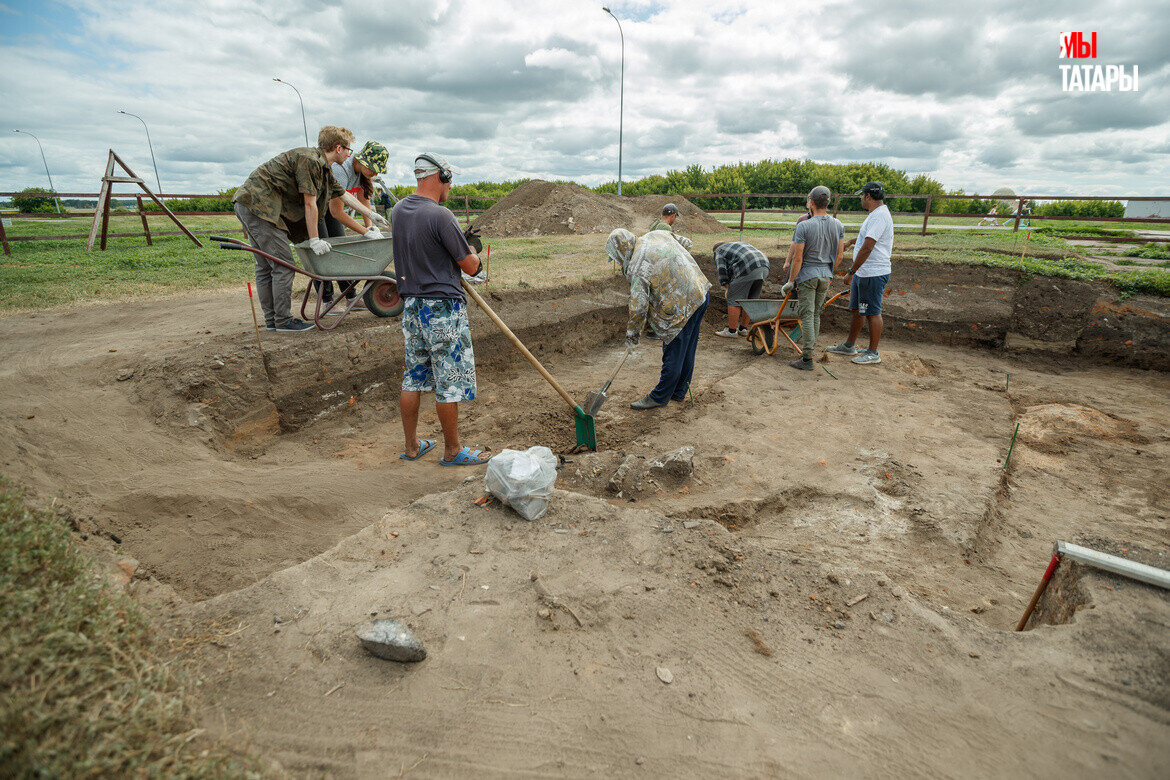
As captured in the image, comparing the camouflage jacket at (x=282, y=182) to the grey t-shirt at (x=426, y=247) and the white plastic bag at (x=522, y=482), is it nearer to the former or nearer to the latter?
the grey t-shirt at (x=426, y=247)

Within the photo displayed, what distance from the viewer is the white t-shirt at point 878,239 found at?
5.81 meters

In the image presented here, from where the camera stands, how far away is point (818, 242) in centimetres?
594

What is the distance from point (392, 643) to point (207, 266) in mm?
9168

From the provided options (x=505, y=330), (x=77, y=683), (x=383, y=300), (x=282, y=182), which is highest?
(x=282, y=182)

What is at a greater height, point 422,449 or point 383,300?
point 383,300

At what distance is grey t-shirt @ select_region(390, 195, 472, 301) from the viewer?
3.45 metres

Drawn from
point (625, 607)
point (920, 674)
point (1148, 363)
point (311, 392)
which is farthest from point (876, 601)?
point (1148, 363)

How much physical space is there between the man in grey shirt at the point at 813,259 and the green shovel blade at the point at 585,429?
3.18m

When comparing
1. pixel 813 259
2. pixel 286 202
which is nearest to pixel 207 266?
pixel 286 202

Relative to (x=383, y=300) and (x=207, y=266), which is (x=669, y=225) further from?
(x=207, y=266)

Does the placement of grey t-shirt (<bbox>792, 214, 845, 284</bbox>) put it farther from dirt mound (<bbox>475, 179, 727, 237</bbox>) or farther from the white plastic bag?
dirt mound (<bbox>475, 179, 727, 237</bbox>)

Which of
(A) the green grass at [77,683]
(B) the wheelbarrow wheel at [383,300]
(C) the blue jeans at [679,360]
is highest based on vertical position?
(B) the wheelbarrow wheel at [383,300]

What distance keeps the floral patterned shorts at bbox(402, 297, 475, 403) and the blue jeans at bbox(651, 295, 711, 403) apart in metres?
2.05

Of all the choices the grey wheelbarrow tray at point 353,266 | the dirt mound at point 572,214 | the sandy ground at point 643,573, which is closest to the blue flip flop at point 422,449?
the sandy ground at point 643,573
